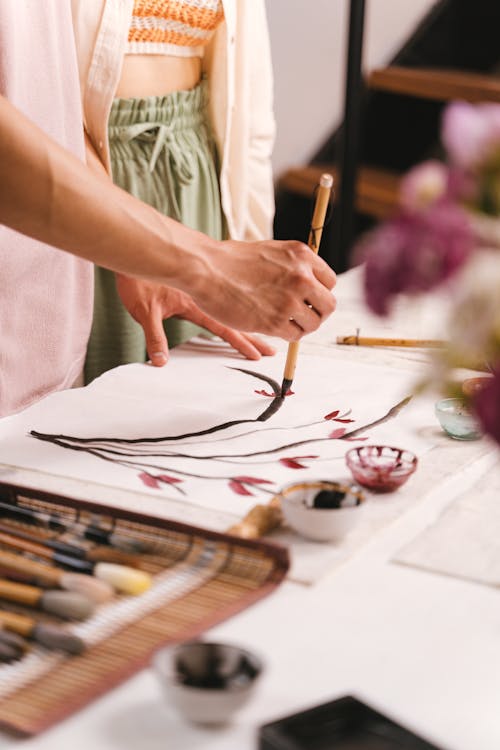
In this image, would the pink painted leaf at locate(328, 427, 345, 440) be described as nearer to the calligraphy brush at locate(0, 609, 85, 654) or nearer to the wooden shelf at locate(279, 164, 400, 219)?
the calligraphy brush at locate(0, 609, 85, 654)

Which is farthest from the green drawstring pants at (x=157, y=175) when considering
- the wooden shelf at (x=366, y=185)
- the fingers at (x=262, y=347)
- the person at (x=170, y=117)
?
the wooden shelf at (x=366, y=185)

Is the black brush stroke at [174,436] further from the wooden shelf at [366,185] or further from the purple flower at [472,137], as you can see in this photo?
the wooden shelf at [366,185]

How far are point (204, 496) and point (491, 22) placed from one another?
321 centimetres

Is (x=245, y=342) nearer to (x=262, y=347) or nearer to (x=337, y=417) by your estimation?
(x=262, y=347)

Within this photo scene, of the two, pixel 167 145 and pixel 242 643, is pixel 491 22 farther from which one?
pixel 242 643

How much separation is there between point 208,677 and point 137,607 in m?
0.14

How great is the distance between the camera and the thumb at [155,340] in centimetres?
157

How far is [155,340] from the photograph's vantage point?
1637 mm

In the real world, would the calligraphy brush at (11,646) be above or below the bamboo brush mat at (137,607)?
above

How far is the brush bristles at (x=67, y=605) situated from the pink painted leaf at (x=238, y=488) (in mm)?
317

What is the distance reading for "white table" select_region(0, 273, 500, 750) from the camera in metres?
0.70

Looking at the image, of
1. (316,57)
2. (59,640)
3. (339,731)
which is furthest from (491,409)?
(316,57)

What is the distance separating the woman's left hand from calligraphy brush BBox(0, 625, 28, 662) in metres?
0.86

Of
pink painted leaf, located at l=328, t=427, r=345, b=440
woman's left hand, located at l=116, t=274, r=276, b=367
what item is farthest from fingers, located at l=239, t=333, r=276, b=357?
pink painted leaf, located at l=328, t=427, r=345, b=440
